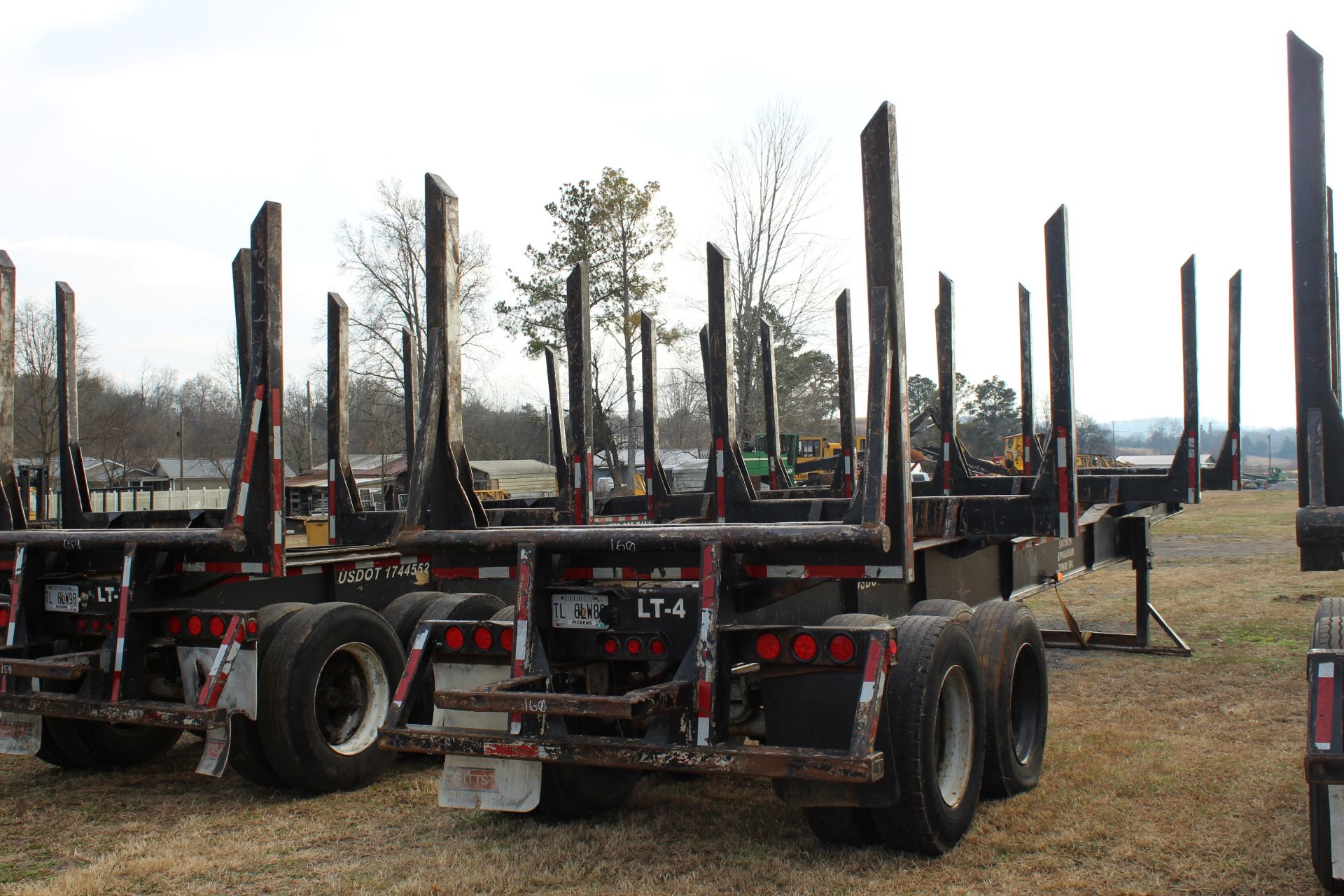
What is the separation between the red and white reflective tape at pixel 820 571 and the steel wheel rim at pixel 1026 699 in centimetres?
161

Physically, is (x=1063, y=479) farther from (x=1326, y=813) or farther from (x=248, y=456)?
(x=248, y=456)

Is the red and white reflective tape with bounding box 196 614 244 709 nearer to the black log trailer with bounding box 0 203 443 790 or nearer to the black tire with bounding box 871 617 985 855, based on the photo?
the black log trailer with bounding box 0 203 443 790

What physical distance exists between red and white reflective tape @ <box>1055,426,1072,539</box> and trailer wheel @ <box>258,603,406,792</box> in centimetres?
413

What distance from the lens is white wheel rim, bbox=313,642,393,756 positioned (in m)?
6.35

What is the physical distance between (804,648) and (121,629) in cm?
378

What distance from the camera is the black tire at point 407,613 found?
7.09m

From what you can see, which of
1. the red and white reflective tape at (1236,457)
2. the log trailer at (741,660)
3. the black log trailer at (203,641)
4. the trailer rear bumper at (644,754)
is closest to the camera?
the trailer rear bumper at (644,754)

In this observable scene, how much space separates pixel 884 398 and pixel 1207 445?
7707 centimetres

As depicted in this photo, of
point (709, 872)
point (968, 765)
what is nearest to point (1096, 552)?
point (968, 765)

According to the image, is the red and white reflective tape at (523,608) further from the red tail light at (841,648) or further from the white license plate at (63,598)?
the white license plate at (63,598)

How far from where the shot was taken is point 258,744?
5.93 m

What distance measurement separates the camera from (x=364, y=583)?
8.30 metres

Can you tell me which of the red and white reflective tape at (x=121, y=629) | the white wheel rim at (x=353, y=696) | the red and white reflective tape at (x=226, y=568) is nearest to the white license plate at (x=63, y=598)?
the red and white reflective tape at (x=121, y=629)

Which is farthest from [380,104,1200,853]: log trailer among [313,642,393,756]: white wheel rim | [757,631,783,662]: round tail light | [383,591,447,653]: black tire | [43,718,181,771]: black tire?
[43,718,181,771]: black tire
